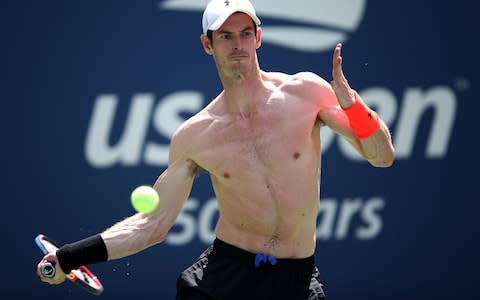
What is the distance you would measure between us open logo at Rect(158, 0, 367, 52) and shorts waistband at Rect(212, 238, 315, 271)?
2938mm

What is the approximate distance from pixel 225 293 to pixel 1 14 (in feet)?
12.0

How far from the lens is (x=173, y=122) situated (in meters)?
7.42

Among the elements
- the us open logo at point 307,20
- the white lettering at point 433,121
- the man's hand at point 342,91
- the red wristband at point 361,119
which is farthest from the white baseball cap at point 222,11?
the white lettering at point 433,121

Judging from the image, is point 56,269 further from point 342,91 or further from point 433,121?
point 433,121

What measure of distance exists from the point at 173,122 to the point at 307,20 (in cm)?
126

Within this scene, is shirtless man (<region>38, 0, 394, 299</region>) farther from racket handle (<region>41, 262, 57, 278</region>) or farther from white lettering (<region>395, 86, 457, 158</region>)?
white lettering (<region>395, 86, 457, 158</region>)

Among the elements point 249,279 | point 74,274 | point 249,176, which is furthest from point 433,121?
point 74,274

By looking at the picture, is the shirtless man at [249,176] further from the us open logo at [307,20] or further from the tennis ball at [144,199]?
the us open logo at [307,20]

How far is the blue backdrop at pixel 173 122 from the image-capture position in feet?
24.4

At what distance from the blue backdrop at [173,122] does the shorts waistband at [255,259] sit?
103 inches

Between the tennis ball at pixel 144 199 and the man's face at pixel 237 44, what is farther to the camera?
the man's face at pixel 237 44

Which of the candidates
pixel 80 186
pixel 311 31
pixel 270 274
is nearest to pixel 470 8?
pixel 311 31

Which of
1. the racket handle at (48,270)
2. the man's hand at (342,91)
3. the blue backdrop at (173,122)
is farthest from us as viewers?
the blue backdrop at (173,122)

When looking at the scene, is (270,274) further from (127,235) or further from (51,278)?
(51,278)
